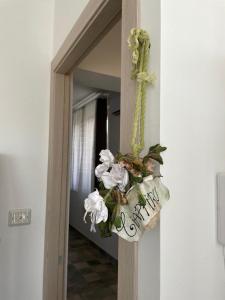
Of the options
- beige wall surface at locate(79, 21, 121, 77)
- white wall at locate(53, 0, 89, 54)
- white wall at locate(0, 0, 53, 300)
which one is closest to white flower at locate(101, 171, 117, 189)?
white wall at locate(53, 0, 89, 54)

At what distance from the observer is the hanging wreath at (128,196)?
47 centimetres

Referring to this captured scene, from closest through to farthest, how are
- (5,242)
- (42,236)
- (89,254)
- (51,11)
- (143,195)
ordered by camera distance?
(143,195), (5,242), (42,236), (51,11), (89,254)

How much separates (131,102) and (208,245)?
0.40 metres

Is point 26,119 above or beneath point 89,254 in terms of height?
above

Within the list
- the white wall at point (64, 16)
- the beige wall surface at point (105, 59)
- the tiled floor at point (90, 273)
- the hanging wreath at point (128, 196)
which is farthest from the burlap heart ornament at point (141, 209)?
the tiled floor at point (90, 273)

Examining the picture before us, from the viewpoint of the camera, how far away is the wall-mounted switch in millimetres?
1473

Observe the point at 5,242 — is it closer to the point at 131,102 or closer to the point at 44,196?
the point at 44,196

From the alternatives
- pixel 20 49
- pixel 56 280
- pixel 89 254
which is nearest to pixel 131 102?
pixel 20 49

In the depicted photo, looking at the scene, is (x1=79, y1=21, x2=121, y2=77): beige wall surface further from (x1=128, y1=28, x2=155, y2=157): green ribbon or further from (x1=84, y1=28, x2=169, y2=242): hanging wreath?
(x1=84, y1=28, x2=169, y2=242): hanging wreath

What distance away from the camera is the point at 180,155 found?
546 mm

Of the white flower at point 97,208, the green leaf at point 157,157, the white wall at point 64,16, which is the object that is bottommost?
the white flower at point 97,208

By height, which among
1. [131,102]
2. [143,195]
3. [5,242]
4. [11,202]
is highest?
[131,102]

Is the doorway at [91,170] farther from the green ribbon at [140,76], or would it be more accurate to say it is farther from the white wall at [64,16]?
the green ribbon at [140,76]

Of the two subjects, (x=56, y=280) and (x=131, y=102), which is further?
(x=56, y=280)
